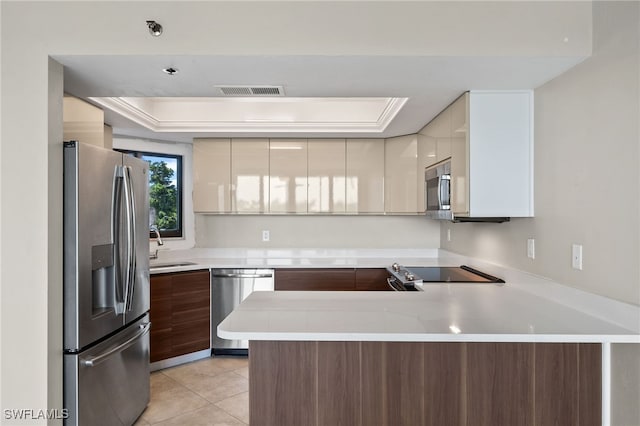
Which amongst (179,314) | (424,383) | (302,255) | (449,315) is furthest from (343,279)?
(424,383)

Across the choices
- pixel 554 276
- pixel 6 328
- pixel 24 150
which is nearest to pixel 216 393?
pixel 6 328

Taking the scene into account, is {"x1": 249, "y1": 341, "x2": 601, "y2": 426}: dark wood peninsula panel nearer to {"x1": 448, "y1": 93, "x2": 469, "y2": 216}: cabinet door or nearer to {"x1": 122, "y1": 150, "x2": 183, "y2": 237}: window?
{"x1": 448, "y1": 93, "x2": 469, "y2": 216}: cabinet door

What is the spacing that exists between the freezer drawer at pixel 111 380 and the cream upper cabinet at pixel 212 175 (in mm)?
1454

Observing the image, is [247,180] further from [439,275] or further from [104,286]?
[439,275]

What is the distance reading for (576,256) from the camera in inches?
71.2

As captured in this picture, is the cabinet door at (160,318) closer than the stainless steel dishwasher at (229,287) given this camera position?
Yes

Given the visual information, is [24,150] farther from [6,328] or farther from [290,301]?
[290,301]

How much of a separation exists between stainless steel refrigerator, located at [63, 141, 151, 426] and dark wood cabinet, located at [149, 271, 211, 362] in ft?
2.04

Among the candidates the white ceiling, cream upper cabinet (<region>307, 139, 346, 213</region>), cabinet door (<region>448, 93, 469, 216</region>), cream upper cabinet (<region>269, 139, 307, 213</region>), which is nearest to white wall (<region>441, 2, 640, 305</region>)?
the white ceiling

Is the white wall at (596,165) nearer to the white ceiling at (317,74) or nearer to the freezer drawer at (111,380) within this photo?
the white ceiling at (317,74)

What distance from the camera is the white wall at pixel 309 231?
13.5 ft

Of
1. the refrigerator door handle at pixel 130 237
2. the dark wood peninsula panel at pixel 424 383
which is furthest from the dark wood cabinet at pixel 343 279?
the dark wood peninsula panel at pixel 424 383

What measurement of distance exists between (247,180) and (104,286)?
1.89m

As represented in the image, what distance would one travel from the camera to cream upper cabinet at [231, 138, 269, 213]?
3.80 metres
